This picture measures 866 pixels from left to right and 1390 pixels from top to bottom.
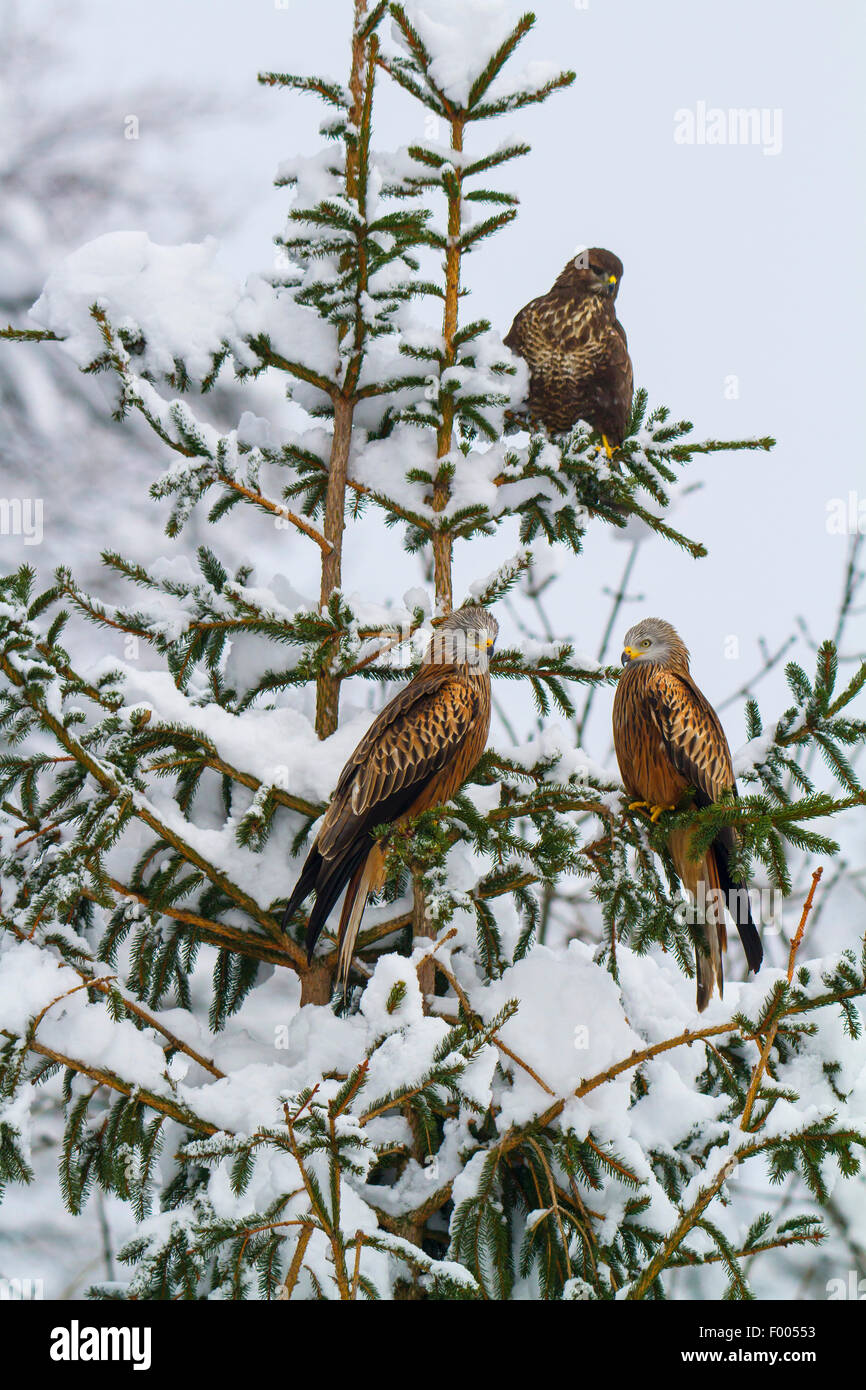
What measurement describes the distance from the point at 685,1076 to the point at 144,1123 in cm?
185

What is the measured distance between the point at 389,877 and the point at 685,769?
→ 3.89 feet

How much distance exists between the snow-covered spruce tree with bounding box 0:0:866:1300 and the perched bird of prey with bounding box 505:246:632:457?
0.18m

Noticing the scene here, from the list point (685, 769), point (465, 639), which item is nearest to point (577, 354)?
point (465, 639)

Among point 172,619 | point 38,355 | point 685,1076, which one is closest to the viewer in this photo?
point 172,619

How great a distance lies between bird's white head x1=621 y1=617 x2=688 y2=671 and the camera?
13.2 ft

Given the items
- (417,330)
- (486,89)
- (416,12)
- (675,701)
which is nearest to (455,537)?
(417,330)

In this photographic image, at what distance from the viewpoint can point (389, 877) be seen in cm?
287

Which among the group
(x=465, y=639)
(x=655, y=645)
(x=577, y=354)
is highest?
(x=577, y=354)

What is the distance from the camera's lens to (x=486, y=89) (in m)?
4.08

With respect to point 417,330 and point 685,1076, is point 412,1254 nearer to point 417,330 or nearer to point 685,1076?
point 685,1076

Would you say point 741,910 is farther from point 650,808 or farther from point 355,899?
point 355,899
